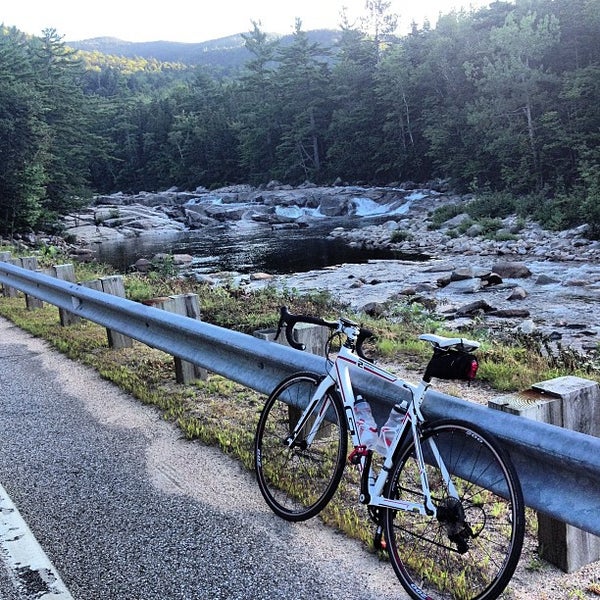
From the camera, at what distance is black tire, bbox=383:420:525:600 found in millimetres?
2482

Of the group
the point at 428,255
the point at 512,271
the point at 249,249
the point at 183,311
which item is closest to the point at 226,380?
the point at 183,311

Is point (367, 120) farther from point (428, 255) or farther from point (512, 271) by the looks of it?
point (512, 271)

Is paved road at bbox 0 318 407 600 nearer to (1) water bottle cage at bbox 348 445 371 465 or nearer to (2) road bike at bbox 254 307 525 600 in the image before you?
(2) road bike at bbox 254 307 525 600

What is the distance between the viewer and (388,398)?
10.3 ft

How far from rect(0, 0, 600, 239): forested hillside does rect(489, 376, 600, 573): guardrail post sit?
75.4 ft

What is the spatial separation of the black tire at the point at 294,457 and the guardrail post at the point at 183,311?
1889 millimetres

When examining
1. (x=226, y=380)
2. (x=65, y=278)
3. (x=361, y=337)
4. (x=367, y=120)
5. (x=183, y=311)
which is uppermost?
(x=367, y=120)

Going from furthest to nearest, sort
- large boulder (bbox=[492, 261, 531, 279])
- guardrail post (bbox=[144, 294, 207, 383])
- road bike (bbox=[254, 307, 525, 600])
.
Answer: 1. large boulder (bbox=[492, 261, 531, 279])
2. guardrail post (bbox=[144, 294, 207, 383])
3. road bike (bbox=[254, 307, 525, 600])

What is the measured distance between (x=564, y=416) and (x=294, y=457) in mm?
1531

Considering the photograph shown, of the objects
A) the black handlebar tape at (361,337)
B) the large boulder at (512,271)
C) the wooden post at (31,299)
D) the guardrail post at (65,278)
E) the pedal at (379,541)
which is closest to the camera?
the pedal at (379,541)

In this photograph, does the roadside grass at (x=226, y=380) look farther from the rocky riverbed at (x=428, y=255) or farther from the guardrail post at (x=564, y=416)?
the rocky riverbed at (x=428, y=255)

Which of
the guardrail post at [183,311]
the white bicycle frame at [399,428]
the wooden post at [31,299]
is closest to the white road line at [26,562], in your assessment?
the white bicycle frame at [399,428]

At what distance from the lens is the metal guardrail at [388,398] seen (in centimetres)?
230

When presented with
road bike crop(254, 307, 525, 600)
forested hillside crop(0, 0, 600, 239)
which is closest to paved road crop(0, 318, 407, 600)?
road bike crop(254, 307, 525, 600)
